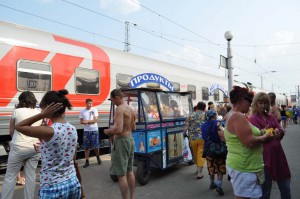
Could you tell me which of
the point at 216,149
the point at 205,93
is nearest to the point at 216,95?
the point at 205,93

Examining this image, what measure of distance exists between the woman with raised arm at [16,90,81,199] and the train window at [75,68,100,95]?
5.74m

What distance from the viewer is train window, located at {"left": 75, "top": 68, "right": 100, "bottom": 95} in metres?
8.02

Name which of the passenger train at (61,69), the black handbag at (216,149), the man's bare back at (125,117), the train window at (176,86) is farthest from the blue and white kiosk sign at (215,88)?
the man's bare back at (125,117)

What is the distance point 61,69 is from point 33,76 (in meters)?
0.83

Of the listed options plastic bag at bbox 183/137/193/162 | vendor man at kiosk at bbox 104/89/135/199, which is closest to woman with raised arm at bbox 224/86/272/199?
vendor man at kiosk at bbox 104/89/135/199

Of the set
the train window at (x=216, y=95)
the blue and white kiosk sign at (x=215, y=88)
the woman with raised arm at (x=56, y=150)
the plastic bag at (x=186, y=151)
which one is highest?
the blue and white kiosk sign at (x=215, y=88)

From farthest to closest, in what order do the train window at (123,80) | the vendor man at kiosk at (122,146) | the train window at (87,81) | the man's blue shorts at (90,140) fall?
the train window at (123,80)
the train window at (87,81)
the man's blue shorts at (90,140)
the vendor man at kiosk at (122,146)

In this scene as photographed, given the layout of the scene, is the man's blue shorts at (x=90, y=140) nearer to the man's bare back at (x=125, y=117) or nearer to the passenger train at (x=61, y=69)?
the passenger train at (x=61, y=69)

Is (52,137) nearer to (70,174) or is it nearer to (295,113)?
(70,174)

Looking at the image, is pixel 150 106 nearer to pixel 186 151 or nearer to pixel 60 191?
pixel 186 151

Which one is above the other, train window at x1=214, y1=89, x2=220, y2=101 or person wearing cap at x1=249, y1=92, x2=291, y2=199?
train window at x1=214, y1=89, x2=220, y2=101

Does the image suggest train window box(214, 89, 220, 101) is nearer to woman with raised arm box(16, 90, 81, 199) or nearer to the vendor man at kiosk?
the vendor man at kiosk

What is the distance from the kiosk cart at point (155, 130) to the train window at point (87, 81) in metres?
2.12

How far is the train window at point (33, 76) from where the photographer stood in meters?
6.71
